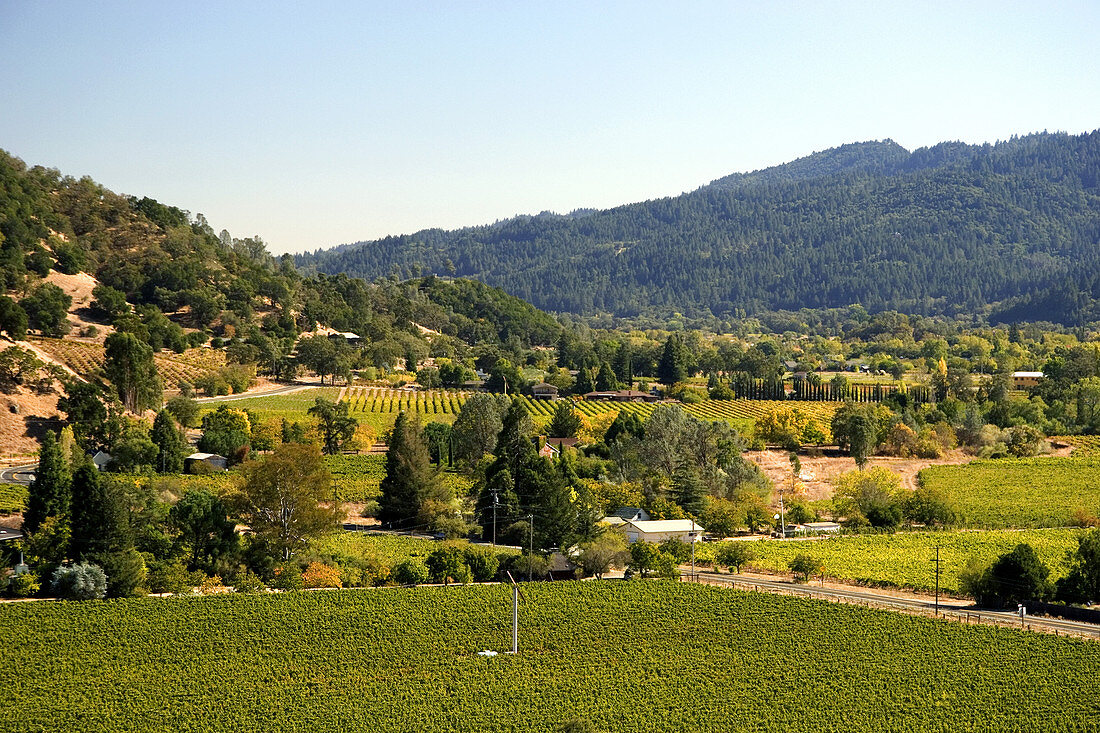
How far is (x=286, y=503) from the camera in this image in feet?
159

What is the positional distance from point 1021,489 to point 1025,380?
61890 millimetres

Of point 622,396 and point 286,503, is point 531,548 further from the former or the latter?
point 622,396

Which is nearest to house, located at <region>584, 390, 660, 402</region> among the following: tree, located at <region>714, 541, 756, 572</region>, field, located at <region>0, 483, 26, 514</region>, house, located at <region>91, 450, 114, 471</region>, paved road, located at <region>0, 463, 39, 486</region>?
house, located at <region>91, 450, 114, 471</region>

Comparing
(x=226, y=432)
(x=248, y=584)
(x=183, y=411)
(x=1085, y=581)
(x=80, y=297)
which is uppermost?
(x=80, y=297)

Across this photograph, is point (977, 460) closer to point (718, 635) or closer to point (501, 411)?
point (501, 411)

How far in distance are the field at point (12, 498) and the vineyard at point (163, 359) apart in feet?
90.4

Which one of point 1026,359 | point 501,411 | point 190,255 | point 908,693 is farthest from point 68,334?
point 1026,359

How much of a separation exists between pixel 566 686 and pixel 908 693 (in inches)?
417

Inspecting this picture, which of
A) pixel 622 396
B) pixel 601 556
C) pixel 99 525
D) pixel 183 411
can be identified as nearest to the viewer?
pixel 99 525

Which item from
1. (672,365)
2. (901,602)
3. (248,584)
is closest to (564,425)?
(901,602)

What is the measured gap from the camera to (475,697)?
115 feet

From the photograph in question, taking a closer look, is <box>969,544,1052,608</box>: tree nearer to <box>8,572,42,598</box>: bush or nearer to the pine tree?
the pine tree

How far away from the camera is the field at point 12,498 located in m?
52.9

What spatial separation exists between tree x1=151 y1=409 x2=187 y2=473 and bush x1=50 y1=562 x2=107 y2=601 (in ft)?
77.8
